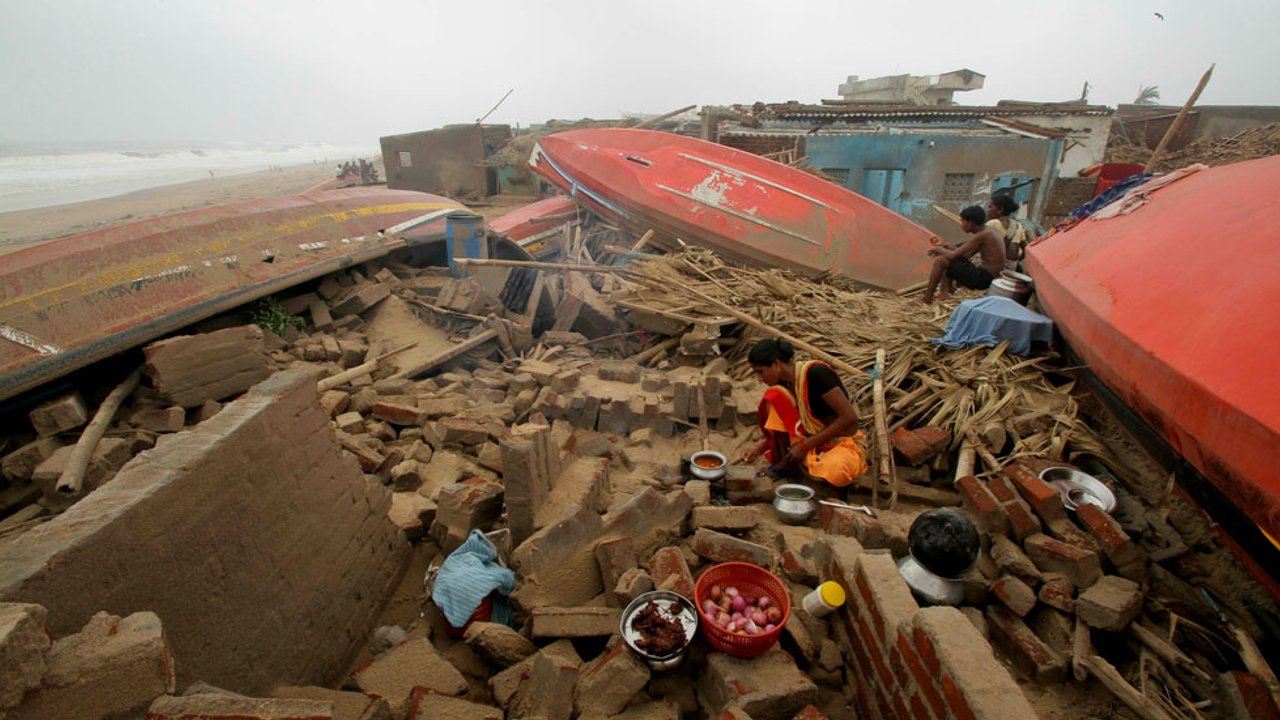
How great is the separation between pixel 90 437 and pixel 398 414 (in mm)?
2250

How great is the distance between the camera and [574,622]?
2.68m

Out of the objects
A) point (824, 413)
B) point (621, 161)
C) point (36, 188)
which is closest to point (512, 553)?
point (824, 413)

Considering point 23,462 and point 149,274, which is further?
point 149,274

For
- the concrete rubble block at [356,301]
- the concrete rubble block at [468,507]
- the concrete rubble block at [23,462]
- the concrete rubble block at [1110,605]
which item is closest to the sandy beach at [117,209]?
the concrete rubble block at [356,301]

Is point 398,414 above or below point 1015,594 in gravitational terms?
below

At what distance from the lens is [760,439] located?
5.09 m

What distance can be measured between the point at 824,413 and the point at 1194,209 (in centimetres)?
315

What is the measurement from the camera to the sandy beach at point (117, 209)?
60.1ft

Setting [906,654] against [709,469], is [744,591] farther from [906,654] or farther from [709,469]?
[709,469]

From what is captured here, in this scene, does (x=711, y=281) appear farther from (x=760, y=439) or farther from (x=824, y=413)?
(x=824, y=413)

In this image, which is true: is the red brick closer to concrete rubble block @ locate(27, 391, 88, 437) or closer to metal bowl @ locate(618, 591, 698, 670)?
metal bowl @ locate(618, 591, 698, 670)

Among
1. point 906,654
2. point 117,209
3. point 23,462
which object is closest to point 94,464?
point 23,462

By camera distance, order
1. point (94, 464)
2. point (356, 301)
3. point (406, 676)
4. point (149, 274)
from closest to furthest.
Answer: point (406, 676) < point (94, 464) < point (149, 274) < point (356, 301)

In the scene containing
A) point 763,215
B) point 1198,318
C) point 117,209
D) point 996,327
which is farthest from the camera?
point 117,209
